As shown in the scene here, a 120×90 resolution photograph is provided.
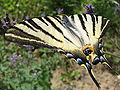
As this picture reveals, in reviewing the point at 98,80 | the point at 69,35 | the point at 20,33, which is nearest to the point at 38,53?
the point at 98,80

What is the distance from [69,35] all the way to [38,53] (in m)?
2.06

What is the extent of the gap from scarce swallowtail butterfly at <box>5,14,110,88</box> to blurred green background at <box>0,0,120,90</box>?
12 centimetres

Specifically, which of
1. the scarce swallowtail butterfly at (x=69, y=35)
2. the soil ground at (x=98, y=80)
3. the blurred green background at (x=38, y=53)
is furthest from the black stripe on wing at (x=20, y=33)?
the soil ground at (x=98, y=80)

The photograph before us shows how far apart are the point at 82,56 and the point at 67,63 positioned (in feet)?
6.26

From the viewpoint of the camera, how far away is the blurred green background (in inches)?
93.7

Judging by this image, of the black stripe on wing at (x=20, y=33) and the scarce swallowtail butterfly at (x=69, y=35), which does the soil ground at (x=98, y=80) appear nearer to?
the scarce swallowtail butterfly at (x=69, y=35)

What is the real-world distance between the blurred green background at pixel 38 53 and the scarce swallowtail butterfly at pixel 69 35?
4.9 inches

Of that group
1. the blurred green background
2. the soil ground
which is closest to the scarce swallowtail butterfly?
the blurred green background

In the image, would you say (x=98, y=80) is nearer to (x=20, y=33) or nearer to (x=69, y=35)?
(x=69, y=35)

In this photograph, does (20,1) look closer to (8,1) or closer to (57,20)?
(8,1)

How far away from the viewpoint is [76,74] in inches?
121

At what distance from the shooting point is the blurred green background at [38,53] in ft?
7.81

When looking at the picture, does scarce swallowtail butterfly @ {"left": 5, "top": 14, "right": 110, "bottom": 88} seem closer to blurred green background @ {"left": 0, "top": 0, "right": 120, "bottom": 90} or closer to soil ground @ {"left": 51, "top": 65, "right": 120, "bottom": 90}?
blurred green background @ {"left": 0, "top": 0, "right": 120, "bottom": 90}

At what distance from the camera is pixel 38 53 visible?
353 cm
